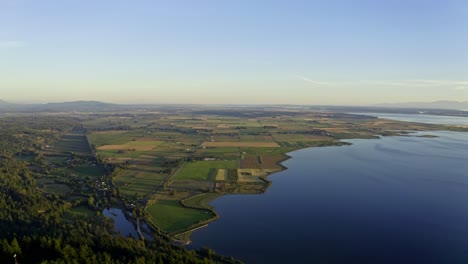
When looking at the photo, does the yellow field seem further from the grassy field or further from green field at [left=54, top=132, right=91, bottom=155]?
the grassy field

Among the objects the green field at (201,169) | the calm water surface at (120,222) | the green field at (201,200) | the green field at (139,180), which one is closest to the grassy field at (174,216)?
the green field at (201,200)

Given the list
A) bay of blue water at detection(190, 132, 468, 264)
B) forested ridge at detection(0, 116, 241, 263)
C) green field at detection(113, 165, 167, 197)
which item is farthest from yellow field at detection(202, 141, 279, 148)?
forested ridge at detection(0, 116, 241, 263)

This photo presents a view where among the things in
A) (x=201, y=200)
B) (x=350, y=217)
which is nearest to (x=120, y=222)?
(x=201, y=200)

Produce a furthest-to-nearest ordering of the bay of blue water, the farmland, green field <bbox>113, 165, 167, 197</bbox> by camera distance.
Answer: green field <bbox>113, 165, 167, 197</bbox> < the farmland < the bay of blue water

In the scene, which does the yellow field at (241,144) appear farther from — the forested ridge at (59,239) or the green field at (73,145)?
the forested ridge at (59,239)

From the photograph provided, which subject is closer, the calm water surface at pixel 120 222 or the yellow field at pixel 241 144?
the calm water surface at pixel 120 222

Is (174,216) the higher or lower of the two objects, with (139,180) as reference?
lower

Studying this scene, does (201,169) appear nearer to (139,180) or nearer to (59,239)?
(139,180)
